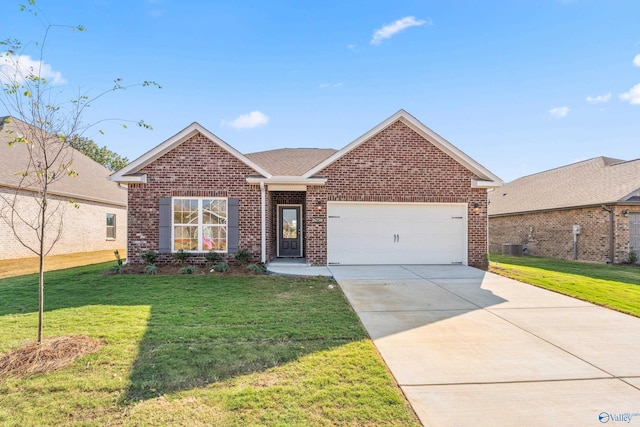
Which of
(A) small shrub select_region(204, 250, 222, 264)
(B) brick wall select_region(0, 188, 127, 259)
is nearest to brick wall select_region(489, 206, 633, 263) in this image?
(A) small shrub select_region(204, 250, 222, 264)

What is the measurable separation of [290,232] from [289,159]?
3.10m

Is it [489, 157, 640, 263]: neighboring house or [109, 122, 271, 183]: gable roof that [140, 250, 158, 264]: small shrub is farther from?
[489, 157, 640, 263]: neighboring house

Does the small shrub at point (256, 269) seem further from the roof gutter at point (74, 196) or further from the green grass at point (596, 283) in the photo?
the roof gutter at point (74, 196)

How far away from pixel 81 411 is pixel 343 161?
9.71 metres

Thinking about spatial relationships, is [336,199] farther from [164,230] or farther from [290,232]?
[164,230]

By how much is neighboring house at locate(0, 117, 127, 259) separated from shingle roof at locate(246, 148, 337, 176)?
6813mm

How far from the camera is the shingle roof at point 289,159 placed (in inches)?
492

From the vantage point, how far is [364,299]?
23.4ft

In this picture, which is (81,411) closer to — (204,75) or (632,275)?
(204,75)

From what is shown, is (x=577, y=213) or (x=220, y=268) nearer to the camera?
(x=220, y=268)

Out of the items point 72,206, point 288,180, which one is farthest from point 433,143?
point 72,206

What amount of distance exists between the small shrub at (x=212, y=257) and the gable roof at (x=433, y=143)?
391cm

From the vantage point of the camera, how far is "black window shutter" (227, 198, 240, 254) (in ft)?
36.8

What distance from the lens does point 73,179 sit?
1820 cm
